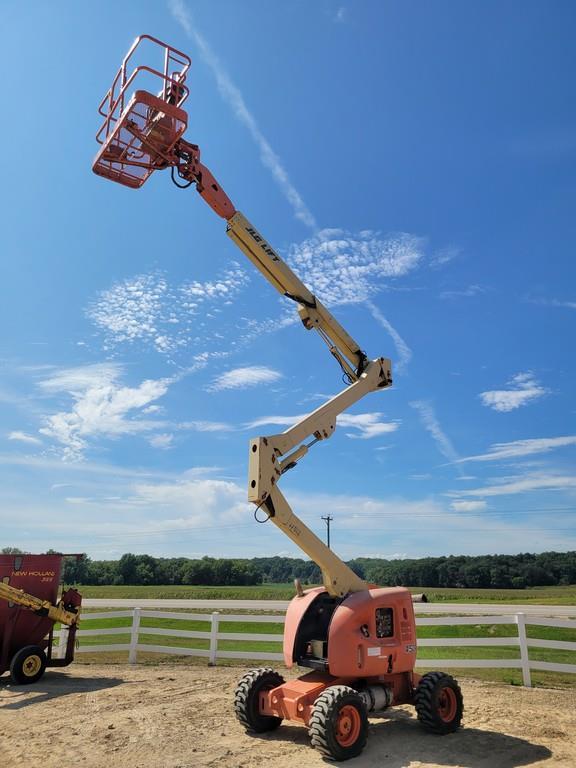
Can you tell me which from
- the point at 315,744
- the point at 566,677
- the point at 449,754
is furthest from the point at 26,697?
the point at 566,677

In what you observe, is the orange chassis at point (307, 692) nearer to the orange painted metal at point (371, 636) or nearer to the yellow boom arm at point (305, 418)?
the orange painted metal at point (371, 636)

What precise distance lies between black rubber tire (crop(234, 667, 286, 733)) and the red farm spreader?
562 cm

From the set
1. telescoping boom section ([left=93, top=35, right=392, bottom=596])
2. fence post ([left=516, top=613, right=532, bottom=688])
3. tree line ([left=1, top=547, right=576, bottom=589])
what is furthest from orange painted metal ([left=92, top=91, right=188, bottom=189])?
tree line ([left=1, top=547, right=576, bottom=589])

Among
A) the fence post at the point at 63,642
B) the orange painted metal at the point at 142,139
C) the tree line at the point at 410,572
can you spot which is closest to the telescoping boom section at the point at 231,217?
the orange painted metal at the point at 142,139

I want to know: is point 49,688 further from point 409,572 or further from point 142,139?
point 409,572

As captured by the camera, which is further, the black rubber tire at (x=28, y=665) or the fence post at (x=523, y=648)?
the black rubber tire at (x=28, y=665)

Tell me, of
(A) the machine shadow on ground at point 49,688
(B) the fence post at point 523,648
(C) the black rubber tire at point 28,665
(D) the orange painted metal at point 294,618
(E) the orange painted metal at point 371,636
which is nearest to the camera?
(E) the orange painted metal at point 371,636

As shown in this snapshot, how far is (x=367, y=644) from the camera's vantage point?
7297 millimetres

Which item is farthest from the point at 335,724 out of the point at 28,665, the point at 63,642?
the point at 63,642

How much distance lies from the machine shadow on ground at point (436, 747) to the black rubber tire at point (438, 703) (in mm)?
141

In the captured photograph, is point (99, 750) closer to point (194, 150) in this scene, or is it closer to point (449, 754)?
point (449, 754)

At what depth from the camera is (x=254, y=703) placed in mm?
7617

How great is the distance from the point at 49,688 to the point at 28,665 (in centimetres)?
76

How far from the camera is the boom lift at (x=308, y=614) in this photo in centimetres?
715
